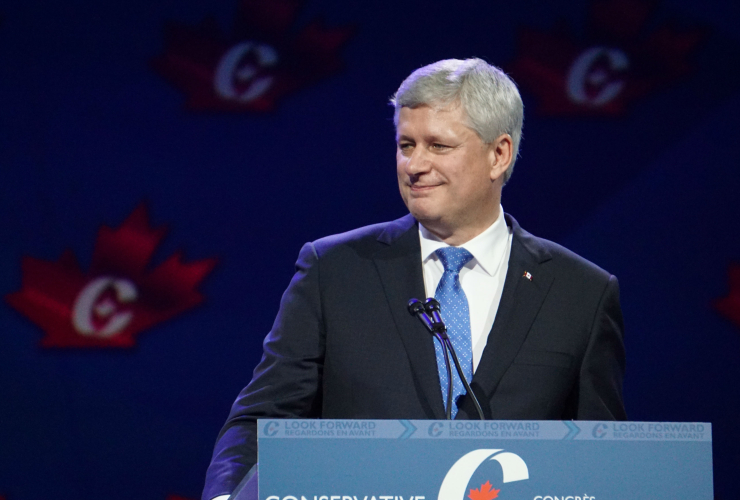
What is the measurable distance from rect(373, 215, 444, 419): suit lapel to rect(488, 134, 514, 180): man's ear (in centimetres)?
24

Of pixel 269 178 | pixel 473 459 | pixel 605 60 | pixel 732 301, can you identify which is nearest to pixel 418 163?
pixel 473 459

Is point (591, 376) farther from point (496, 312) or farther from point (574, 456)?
point (574, 456)

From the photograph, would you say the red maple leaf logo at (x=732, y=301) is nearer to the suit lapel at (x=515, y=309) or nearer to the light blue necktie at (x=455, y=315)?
the suit lapel at (x=515, y=309)

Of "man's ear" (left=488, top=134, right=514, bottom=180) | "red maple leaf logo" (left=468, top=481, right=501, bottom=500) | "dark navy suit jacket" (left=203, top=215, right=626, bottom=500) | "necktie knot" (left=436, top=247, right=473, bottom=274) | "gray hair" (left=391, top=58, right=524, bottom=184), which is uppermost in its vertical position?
"gray hair" (left=391, top=58, right=524, bottom=184)

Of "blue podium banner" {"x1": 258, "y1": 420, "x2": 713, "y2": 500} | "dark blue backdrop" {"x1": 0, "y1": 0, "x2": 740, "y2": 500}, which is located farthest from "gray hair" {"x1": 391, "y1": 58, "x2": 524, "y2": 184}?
"dark blue backdrop" {"x1": 0, "y1": 0, "x2": 740, "y2": 500}

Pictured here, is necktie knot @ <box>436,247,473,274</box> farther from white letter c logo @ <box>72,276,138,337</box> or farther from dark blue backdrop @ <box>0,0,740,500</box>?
white letter c logo @ <box>72,276,138,337</box>

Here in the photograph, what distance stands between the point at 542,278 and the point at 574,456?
0.86m

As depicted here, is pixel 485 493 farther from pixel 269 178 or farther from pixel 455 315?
pixel 269 178

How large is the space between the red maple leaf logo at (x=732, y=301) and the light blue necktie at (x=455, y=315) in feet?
5.31

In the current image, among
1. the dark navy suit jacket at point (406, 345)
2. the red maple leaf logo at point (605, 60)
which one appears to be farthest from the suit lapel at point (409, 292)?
the red maple leaf logo at point (605, 60)

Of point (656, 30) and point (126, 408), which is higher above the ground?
point (656, 30)

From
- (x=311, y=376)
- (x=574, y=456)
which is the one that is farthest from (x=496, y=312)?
(x=574, y=456)

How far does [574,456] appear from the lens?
1200 millimetres

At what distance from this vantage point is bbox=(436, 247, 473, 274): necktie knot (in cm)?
197
